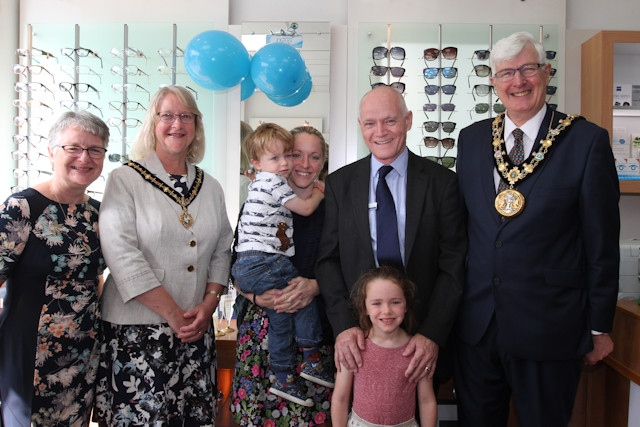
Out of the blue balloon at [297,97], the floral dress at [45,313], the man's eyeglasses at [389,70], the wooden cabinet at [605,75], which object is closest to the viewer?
the floral dress at [45,313]

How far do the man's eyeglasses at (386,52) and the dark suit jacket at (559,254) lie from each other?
2.41 m

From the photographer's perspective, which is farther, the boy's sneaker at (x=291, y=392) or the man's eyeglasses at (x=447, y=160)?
the man's eyeglasses at (x=447, y=160)

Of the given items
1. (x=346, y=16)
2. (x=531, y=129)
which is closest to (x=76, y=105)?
(x=346, y=16)

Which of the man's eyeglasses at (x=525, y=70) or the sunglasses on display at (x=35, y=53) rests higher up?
the sunglasses on display at (x=35, y=53)

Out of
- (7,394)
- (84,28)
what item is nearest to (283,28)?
(84,28)

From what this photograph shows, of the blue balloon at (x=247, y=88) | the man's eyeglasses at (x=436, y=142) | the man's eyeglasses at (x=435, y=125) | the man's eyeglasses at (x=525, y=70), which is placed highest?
the blue balloon at (x=247, y=88)

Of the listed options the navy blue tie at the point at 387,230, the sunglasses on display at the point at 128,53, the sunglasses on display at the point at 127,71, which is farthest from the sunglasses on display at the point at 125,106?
the navy blue tie at the point at 387,230

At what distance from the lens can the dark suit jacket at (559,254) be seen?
5.93 feet

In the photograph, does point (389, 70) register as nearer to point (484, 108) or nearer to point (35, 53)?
point (484, 108)

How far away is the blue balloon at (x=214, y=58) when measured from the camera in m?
3.42

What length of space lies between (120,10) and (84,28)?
1.09ft

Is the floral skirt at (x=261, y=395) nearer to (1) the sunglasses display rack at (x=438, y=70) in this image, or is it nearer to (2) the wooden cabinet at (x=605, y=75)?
(1) the sunglasses display rack at (x=438, y=70)

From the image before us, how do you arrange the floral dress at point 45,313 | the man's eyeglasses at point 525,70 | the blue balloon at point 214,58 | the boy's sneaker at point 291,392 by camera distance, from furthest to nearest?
the blue balloon at point 214,58 < the boy's sneaker at point 291,392 < the man's eyeglasses at point 525,70 < the floral dress at point 45,313

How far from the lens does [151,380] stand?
193cm
